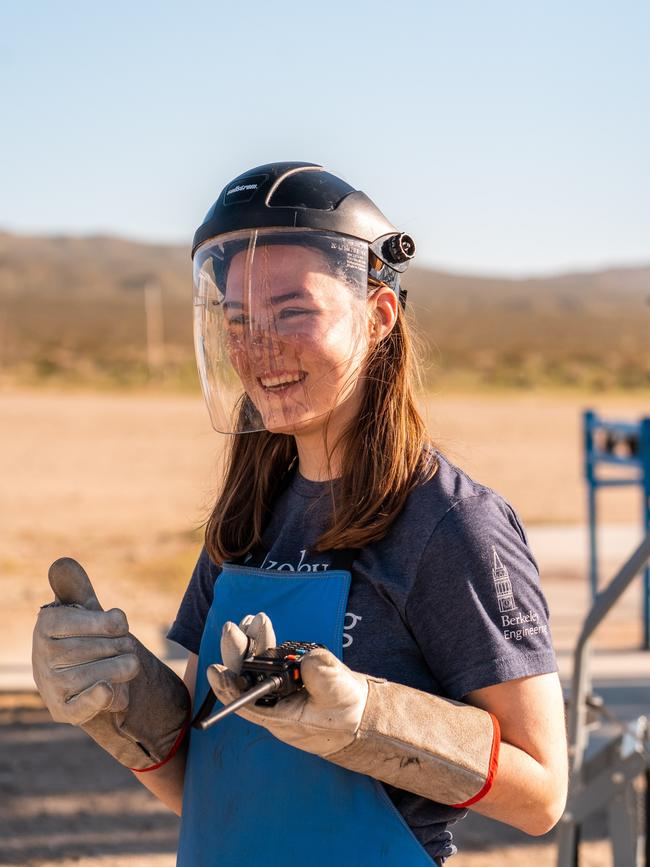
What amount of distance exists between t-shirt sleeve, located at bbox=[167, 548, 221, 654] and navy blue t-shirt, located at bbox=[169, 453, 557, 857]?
1.06 feet

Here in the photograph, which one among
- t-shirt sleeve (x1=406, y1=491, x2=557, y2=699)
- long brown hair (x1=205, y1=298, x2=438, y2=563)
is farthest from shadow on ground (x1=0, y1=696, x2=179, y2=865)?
t-shirt sleeve (x1=406, y1=491, x2=557, y2=699)

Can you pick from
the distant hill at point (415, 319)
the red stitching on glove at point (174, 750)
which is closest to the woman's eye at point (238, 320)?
the distant hill at point (415, 319)

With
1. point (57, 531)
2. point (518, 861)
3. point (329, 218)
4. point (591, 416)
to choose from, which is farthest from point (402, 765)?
point (57, 531)

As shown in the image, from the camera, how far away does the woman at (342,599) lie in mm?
1404

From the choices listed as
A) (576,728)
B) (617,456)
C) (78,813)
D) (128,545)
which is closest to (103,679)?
(576,728)

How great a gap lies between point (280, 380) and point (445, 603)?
446 millimetres

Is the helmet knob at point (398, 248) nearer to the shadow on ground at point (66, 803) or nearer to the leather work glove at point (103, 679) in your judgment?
the leather work glove at point (103, 679)

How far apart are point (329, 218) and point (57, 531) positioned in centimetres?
960

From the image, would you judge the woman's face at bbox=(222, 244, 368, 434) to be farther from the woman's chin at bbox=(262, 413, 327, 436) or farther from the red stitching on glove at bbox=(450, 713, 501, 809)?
the red stitching on glove at bbox=(450, 713, 501, 809)

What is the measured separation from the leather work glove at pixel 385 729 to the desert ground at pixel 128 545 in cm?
53

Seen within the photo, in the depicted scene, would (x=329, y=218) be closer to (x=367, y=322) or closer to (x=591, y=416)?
(x=367, y=322)

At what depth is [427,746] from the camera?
1405mm

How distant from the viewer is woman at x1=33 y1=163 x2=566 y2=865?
140 cm

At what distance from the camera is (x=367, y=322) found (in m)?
1.69
